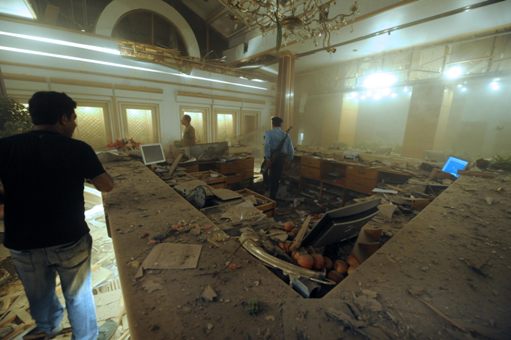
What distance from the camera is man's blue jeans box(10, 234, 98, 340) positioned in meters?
1.16

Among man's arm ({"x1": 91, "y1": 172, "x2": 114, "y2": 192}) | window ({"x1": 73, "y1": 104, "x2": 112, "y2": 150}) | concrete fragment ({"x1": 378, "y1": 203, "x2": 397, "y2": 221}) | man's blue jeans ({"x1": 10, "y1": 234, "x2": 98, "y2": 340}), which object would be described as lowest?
man's blue jeans ({"x1": 10, "y1": 234, "x2": 98, "y2": 340})

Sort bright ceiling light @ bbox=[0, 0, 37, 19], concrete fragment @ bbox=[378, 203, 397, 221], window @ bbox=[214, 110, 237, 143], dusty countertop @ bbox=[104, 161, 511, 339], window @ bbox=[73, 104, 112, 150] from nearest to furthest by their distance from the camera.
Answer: dusty countertop @ bbox=[104, 161, 511, 339]
concrete fragment @ bbox=[378, 203, 397, 221]
bright ceiling light @ bbox=[0, 0, 37, 19]
window @ bbox=[73, 104, 112, 150]
window @ bbox=[214, 110, 237, 143]

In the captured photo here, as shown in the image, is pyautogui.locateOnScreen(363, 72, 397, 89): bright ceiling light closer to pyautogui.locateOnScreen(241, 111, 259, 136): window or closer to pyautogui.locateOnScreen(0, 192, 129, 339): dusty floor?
pyautogui.locateOnScreen(241, 111, 259, 136): window

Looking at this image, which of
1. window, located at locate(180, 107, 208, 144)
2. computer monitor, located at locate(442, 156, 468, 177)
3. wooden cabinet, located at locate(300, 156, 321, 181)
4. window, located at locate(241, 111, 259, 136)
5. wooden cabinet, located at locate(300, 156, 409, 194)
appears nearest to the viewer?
computer monitor, located at locate(442, 156, 468, 177)

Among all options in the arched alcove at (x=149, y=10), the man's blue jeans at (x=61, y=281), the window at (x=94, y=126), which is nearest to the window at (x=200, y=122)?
the arched alcove at (x=149, y=10)

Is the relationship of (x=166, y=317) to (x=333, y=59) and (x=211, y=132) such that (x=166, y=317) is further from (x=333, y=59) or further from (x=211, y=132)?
(x=333, y=59)

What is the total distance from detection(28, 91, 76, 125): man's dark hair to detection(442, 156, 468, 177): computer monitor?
4.37 m

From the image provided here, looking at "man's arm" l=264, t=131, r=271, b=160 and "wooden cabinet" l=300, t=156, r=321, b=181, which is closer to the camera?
"man's arm" l=264, t=131, r=271, b=160

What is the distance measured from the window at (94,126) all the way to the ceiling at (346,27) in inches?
61.2

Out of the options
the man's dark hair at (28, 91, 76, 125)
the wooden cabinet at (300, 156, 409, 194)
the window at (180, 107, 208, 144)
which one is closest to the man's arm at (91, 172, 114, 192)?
the man's dark hair at (28, 91, 76, 125)

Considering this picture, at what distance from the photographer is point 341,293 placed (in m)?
0.80

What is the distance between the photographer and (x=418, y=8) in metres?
2.94

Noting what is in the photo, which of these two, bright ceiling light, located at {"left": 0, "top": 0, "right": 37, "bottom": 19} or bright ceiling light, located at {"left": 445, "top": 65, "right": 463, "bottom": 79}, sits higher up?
bright ceiling light, located at {"left": 0, "top": 0, "right": 37, "bottom": 19}

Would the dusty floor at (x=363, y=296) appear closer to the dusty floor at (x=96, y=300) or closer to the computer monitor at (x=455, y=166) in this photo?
the dusty floor at (x=96, y=300)
